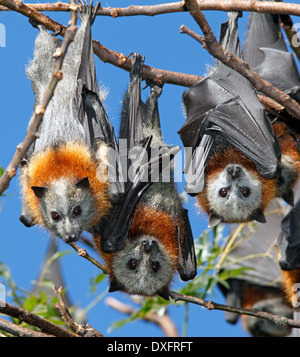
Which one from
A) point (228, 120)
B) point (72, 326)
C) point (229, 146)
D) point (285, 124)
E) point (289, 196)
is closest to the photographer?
point (72, 326)

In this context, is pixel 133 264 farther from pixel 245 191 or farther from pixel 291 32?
pixel 291 32

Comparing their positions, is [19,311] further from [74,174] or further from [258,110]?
[258,110]

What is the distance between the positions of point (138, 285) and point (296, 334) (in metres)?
3.28

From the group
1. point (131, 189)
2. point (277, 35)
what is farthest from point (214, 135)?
point (277, 35)

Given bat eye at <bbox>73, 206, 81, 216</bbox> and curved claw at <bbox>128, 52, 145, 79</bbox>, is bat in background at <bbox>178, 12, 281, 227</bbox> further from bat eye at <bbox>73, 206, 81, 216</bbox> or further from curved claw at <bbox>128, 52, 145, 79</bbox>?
bat eye at <bbox>73, 206, 81, 216</bbox>

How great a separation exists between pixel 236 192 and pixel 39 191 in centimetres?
205

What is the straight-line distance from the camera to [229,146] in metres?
6.55

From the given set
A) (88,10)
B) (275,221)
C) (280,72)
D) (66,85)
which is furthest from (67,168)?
(275,221)

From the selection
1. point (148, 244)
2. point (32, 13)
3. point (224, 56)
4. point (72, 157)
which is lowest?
point (148, 244)

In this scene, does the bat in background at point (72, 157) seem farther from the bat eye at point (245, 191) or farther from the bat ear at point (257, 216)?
the bat ear at point (257, 216)

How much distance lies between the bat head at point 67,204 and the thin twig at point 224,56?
66.9 inches

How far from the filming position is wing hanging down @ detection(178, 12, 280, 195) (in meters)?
5.93

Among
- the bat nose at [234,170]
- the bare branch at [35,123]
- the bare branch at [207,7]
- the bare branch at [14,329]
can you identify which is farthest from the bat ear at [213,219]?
the bare branch at [35,123]

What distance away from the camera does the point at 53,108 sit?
6152mm
